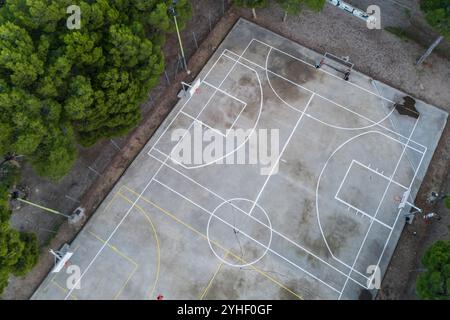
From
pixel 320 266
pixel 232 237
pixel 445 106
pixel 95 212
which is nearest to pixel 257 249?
pixel 232 237

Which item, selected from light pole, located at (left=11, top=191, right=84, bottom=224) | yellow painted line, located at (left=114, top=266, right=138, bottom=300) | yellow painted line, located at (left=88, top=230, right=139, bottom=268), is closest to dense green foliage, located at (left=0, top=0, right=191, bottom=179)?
light pole, located at (left=11, top=191, right=84, bottom=224)

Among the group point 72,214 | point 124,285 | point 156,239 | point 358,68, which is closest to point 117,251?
point 124,285

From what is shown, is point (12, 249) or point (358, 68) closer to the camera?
point (12, 249)

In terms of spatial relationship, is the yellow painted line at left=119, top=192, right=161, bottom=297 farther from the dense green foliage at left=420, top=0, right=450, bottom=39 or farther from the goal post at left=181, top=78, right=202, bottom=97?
the dense green foliage at left=420, top=0, right=450, bottom=39

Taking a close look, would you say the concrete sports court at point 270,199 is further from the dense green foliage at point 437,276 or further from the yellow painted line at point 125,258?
the dense green foliage at point 437,276

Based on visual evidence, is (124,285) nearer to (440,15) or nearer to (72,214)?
(72,214)
